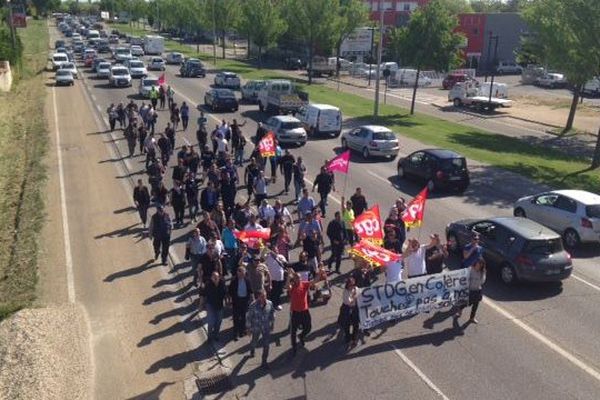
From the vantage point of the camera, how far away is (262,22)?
6919 centimetres

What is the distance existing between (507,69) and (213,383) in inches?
3113

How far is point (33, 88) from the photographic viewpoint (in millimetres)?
50562

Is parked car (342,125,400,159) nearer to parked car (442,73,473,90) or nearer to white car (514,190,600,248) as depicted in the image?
white car (514,190,600,248)

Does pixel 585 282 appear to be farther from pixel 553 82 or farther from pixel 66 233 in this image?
pixel 553 82

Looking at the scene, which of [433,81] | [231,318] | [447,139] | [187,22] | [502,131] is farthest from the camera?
[187,22]

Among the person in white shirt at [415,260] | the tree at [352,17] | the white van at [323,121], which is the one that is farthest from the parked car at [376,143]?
the tree at [352,17]

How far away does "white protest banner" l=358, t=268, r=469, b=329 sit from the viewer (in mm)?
12469

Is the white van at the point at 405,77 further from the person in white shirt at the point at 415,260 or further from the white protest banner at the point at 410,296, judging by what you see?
the white protest banner at the point at 410,296

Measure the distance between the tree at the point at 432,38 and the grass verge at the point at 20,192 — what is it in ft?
82.8

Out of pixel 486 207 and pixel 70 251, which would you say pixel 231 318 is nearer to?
pixel 70 251

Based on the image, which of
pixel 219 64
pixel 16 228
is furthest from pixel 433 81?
pixel 16 228

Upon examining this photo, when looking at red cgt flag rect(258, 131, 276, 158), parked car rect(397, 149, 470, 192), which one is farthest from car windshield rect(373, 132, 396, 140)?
red cgt flag rect(258, 131, 276, 158)

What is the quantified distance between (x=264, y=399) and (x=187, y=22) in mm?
104019

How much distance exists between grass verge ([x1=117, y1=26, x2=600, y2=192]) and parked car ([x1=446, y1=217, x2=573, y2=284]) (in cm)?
1201
